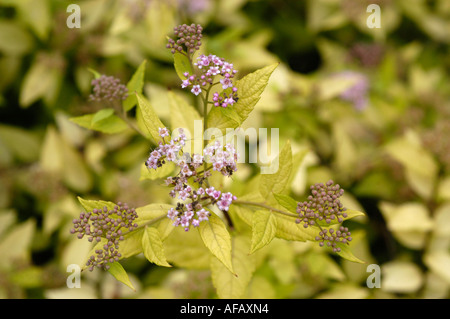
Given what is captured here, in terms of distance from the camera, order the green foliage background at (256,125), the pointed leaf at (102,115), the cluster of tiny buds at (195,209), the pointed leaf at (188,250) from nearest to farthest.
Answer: the cluster of tiny buds at (195,209) < the pointed leaf at (102,115) < the pointed leaf at (188,250) < the green foliage background at (256,125)

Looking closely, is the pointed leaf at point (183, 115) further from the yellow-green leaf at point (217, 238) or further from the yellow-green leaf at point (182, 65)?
the yellow-green leaf at point (217, 238)

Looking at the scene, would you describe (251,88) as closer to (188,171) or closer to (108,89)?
(188,171)

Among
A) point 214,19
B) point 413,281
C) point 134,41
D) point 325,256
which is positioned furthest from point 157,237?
point 214,19

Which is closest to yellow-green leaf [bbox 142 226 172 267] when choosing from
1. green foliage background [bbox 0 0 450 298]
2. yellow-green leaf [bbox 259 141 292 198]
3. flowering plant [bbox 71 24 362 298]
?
flowering plant [bbox 71 24 362 298]

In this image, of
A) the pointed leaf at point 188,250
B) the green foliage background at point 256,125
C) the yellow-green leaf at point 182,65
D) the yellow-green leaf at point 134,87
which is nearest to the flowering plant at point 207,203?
the yellow-green leaf at point 182,65

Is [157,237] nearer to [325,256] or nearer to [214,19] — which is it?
[325,256]

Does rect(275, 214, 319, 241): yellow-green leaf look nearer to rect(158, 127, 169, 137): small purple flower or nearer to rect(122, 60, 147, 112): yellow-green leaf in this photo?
rect(158, 127, 169, 137): small purple flower
